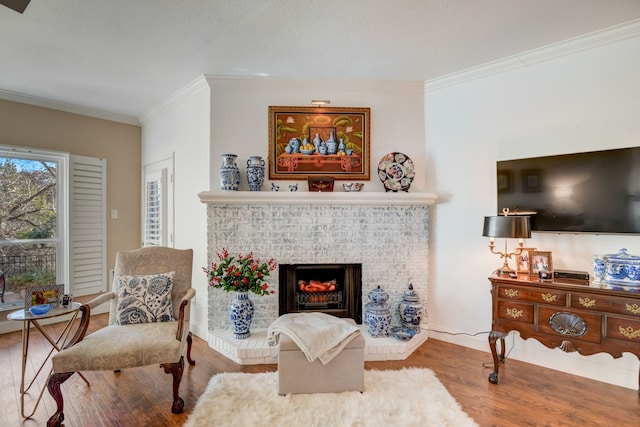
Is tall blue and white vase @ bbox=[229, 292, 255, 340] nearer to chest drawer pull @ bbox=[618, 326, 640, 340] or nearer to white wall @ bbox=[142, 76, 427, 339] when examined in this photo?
white wall @ bbox=[142, 76, 427, 339]

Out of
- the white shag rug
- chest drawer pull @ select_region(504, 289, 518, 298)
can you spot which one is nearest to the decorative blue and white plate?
chest drawer pull @ select_region(504, 289, 518, 298)

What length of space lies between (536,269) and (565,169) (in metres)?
0.87

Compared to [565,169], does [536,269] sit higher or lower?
lower

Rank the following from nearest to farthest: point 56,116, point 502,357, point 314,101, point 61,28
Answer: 1. point 61,28
2. point 502,357
3. point 314,101
4. point 56,116

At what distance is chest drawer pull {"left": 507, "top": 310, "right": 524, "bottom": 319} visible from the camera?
7.79 ft

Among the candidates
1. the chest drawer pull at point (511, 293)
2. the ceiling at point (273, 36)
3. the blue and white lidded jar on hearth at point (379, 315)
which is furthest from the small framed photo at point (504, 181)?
the blue and white lidded jar on hearth at point (379, 315)

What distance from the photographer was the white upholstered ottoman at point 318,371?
7.29 ft

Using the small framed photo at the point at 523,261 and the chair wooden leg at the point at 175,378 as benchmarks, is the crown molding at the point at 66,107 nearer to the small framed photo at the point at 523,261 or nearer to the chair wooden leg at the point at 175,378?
the chair wooden leg at the point at 175,378

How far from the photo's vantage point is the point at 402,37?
2.53 metres

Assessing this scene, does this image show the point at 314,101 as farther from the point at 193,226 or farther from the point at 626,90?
the point at 626,90

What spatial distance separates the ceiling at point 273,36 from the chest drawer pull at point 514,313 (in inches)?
86.6

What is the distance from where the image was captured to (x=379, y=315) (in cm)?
302

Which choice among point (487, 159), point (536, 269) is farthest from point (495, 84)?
point (536, 269)

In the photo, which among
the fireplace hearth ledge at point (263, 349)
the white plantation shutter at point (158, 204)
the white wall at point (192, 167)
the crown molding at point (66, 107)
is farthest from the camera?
the white plantation shutter at point (158, 204)
